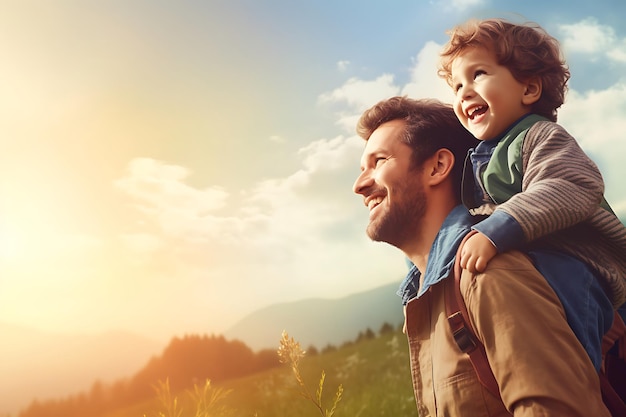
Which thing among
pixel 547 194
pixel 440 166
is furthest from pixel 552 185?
pixel 440 166

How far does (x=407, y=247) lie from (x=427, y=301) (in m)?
0.25

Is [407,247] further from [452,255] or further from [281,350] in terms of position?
[281,350]

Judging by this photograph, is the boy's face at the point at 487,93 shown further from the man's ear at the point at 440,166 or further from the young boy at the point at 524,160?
the man's ear at the point at 440,166

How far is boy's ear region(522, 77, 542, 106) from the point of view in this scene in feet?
5.47

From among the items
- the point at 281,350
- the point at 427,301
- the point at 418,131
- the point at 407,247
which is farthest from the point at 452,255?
the point at 281,350

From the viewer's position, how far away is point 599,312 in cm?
139

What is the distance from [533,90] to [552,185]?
430 mm

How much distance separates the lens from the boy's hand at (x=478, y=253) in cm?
136

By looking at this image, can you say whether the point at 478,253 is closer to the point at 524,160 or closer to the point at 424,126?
the point at 524,160

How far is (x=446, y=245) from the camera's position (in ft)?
5.10

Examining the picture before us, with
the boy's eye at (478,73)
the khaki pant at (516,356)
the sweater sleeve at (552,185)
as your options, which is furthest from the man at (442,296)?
the boy's eye at (478,73)

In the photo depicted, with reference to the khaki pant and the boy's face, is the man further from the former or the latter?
the boy's face

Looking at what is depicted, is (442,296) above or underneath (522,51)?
underneath

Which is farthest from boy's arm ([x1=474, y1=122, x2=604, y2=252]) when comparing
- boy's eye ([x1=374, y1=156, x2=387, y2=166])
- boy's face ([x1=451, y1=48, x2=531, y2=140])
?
boy's eye ([x1=374, y1=156, x2=387, y2=166])
